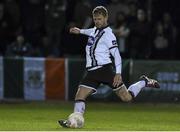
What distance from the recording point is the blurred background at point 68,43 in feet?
71.1

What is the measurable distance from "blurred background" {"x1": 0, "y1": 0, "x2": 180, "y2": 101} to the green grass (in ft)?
2.73

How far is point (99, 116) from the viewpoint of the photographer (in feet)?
55.6

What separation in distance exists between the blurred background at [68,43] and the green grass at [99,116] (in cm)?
83

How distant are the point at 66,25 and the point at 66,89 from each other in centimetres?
290

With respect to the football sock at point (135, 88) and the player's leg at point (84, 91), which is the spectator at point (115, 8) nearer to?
the football sock at point (135, 88)

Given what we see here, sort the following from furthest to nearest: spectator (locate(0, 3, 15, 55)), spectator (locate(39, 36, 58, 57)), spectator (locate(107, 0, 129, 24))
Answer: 1. spectator (locate(0, 3, 15, 55))
2. spectator (locate(107, 0, 129, 24))
3. spectator (locate(39, 36, 58, 57))

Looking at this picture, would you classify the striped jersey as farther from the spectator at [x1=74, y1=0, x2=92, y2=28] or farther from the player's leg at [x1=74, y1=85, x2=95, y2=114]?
the spectator at [x1=74, y1=0, x2=92, y2=28]

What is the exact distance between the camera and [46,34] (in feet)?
77.5

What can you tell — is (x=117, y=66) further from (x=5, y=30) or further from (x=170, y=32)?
(x=5, y=30)

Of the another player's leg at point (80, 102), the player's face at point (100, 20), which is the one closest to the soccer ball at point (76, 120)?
the another player's leg at point (80, 102)

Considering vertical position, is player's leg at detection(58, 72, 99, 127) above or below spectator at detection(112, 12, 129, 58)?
below

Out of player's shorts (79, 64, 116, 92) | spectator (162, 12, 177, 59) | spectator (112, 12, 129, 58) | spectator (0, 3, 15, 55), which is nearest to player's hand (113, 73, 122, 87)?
player's shorts (79, 64, 116, 92)

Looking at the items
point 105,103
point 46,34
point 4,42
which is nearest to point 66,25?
point 46,34

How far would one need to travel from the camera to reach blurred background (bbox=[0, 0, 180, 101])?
21.7m
